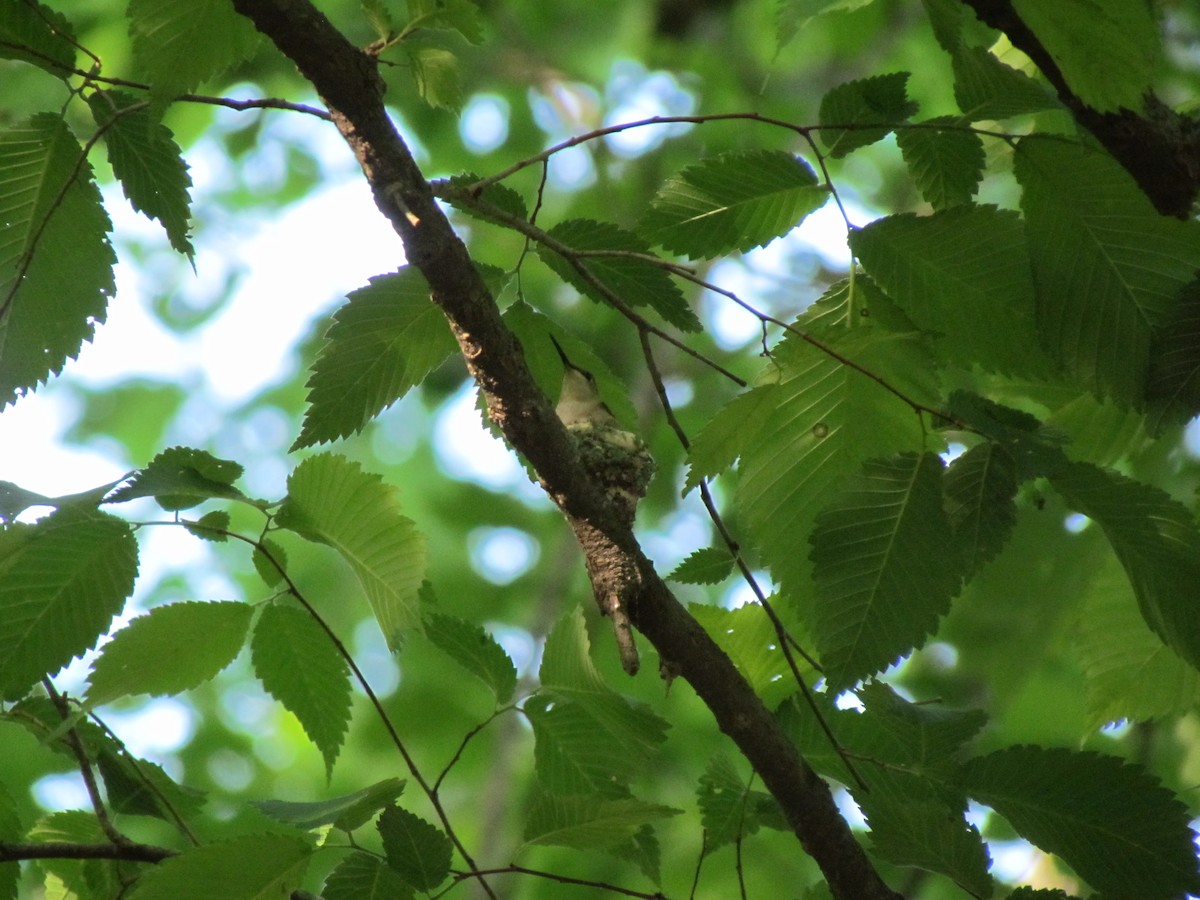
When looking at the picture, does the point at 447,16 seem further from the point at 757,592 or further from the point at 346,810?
the point at 346,810

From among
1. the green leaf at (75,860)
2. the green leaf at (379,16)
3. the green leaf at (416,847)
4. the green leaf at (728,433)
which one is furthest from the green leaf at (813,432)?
the green leaf at (75,860)

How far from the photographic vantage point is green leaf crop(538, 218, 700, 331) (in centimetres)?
128

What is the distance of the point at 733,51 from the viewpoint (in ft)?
19.5

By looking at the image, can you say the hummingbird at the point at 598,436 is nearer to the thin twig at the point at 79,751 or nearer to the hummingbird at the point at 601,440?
the hummingbird at the point at 601,440

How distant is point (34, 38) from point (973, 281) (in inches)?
42.2

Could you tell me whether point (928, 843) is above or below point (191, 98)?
below

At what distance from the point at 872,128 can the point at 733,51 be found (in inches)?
201

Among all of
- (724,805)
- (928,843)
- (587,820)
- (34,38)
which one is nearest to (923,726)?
(928,843)

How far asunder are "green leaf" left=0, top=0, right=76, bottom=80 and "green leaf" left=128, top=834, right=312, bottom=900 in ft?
2.77

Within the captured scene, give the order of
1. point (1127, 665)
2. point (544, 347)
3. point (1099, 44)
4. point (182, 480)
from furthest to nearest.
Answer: point (1127, 665) < point (544, 347) < point (182, 480) < point (1099, 44)

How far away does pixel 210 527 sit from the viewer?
129 centimetres

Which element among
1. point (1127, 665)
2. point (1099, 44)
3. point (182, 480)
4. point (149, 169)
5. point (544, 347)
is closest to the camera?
point (1099, 44)

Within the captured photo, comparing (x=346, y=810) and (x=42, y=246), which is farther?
(x=42, y=246)

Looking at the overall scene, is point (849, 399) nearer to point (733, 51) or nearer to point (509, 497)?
point (509, 497)
